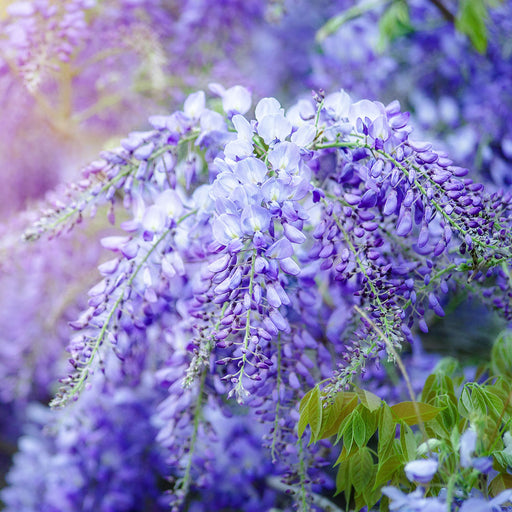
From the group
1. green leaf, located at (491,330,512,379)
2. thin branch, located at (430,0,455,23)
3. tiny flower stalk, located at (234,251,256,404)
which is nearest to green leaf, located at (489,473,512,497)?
green leaf, located at (491,330,512,379)

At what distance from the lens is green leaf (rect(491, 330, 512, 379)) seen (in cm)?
95

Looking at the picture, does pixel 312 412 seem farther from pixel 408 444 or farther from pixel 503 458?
pixel 503 458

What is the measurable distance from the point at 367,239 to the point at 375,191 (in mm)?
97

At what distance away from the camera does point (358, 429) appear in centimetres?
75

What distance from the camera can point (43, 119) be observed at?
1688 mm

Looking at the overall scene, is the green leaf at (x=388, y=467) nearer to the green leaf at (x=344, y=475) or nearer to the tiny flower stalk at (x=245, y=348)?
the green leaf at (x=344, y=475)

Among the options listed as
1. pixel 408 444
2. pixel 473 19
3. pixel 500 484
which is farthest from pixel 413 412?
pixel 473 19

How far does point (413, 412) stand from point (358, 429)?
0.09 metres

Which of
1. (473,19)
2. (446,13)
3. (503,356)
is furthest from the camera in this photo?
(446,13)

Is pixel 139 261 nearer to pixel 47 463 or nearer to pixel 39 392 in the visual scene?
pixel 47 463

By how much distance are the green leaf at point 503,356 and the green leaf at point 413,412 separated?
278 mm

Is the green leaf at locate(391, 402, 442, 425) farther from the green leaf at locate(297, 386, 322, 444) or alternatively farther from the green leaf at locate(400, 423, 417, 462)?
the green leaf at locate(297, 386, 322, 444)

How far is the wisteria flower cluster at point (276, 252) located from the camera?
72 centimetres

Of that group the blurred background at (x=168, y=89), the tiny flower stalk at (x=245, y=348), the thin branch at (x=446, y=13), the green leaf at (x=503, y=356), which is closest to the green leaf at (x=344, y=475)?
the tiny flower stalk at (x=245, y=348)
